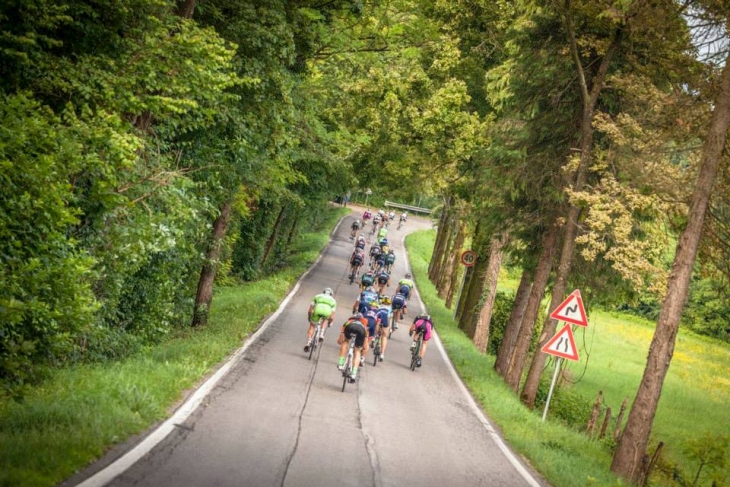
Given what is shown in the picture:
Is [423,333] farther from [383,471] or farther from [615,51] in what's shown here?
[383,471]

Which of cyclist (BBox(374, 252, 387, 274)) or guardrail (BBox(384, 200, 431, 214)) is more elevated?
guardrail (BBox(384, 200, 431, 214))

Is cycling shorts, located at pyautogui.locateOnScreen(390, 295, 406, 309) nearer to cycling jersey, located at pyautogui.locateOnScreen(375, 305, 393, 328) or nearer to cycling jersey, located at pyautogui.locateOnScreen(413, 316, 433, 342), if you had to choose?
cycling jersey, located at pyautogui.locateOnScreen(375, 305, 393, 328)

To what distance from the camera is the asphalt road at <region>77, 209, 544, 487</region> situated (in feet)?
28.2

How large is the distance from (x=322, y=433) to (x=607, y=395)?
26831mm

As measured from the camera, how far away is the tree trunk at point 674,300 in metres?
12.8

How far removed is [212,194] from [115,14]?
5.83m

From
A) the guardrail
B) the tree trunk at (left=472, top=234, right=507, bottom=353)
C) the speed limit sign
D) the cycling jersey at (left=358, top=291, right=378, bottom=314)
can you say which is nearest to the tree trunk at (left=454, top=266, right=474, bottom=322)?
the speed limit sign

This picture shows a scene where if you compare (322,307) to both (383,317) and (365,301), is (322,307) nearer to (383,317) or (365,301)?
(365,301)

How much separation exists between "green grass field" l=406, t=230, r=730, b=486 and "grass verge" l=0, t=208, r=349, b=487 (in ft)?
18.0

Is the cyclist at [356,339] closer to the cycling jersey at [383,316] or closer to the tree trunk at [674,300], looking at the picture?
the cycling jersey at [383,316]

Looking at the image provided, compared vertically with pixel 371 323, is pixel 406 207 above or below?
above

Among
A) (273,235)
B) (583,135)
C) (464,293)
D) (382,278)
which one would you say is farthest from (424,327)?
(273,235)

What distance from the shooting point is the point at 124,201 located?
12430 millimetres

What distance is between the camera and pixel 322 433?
36.7 ft
